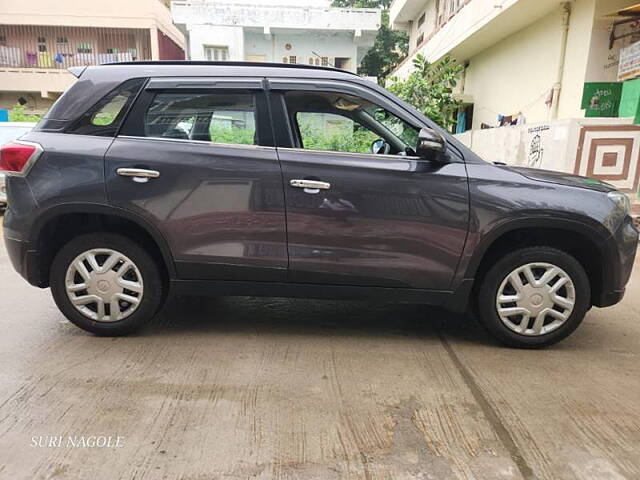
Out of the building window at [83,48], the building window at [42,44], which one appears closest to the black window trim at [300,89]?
the building window at [83,48]

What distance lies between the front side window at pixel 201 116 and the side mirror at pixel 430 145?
1181 millimetres

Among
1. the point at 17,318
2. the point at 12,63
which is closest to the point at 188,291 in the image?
the point at 17,318

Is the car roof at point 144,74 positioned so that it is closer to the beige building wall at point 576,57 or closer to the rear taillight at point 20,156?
the rear taillight at point 20,156

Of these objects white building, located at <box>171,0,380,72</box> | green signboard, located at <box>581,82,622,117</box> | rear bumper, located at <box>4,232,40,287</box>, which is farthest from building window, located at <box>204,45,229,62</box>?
rear bumper, located at <box>4,232,40,287</box>

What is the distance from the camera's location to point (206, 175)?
10.7 ft

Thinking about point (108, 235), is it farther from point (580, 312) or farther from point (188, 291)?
point (580, 312)

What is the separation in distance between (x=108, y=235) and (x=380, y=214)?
6.50ft

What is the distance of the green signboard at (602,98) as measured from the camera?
927 centimetres

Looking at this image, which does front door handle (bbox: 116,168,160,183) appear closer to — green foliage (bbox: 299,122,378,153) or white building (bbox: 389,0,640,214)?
green foliage (bbox: 299,122,378,153)

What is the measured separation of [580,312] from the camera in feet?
11.2

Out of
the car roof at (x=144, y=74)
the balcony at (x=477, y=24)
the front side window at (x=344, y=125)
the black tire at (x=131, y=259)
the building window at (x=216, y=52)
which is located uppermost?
the building window at (x=216, y=52)

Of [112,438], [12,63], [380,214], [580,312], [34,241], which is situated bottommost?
[112,438]

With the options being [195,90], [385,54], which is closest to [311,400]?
[195,90]

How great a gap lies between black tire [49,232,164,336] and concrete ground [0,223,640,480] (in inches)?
5.2
